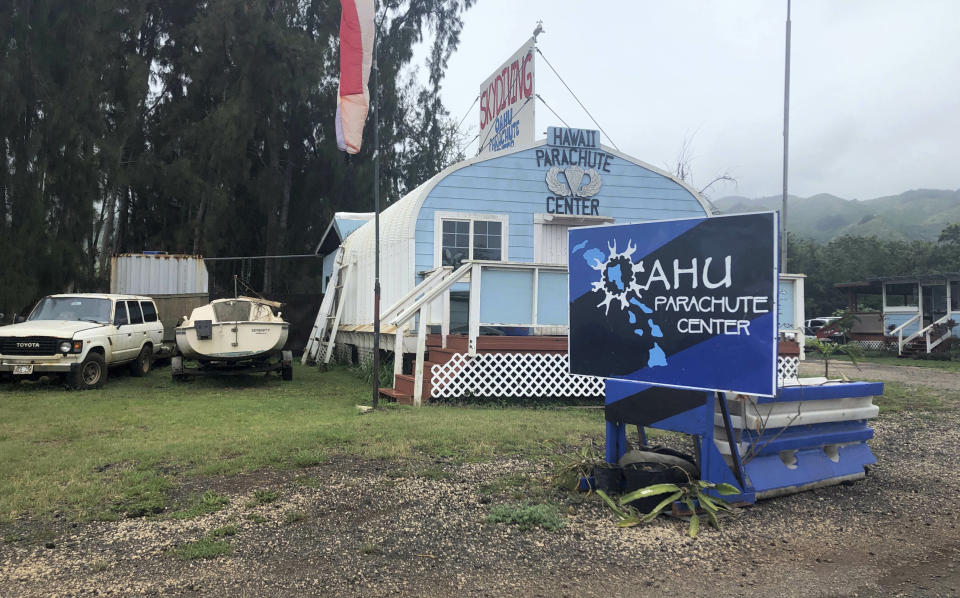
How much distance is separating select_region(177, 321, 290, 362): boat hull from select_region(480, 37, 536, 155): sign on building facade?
5825 mm

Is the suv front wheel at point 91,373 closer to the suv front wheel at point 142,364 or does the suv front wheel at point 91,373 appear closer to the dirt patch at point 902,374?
the suv front wheel at point 142,364

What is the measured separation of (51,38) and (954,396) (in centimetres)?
2373

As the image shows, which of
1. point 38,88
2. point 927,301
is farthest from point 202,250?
point 927,301

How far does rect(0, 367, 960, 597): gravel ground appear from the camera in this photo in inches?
146

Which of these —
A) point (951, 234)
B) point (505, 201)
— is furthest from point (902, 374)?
point (951, 234)

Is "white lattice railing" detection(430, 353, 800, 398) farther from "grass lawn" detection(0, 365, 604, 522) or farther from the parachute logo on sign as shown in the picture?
the parachute logo on sign

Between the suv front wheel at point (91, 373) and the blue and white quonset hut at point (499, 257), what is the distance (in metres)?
5.00

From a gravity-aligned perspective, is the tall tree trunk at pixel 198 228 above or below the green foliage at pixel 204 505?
above

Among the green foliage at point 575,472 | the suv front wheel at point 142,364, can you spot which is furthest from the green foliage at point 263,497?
the suv front wheel at point 142,364

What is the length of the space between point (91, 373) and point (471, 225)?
734 centimetres

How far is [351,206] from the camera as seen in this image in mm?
30906

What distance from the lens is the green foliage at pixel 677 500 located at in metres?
4.72

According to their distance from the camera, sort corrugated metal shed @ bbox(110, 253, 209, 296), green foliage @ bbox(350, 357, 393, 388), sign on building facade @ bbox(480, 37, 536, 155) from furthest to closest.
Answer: corrugated metal shed @ bbox(110, 253, 209, 296)
sign on building facade @ bbox(480, 37, 536, 155)
green foliage @ bbox(350, 357, 393, 388)

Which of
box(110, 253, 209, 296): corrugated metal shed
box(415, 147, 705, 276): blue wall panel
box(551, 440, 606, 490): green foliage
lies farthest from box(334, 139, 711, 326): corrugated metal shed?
box(551, 440, 606, 490): green foliage
